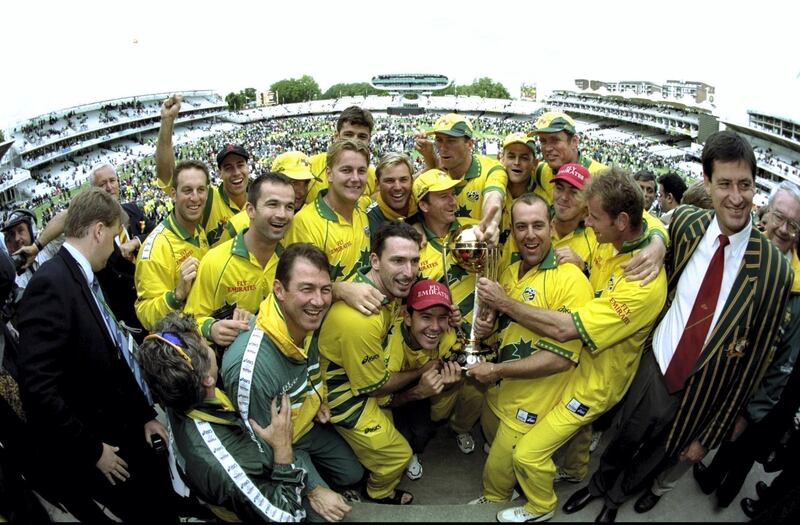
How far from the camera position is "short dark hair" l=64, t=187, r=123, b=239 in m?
3.20

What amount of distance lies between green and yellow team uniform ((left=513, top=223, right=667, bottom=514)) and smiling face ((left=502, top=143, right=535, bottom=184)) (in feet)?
5.24

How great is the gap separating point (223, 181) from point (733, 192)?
4321mm

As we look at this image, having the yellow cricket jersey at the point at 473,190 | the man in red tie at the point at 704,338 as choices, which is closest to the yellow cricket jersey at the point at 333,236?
the yellow cricket jersey at the point at 473,190

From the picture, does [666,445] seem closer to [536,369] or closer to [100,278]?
[536,369]

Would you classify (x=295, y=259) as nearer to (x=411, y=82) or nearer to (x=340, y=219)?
(x=340, y=219)

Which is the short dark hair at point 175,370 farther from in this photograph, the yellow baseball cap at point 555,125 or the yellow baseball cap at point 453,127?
the yellow baseball cap at point 555,125

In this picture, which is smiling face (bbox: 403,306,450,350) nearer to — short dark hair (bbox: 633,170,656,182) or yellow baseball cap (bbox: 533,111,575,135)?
yellow baseball cap (bbox: 533,111,575,135)

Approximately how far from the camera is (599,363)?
3.56 meters

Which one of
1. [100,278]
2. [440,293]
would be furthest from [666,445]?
[100,278]

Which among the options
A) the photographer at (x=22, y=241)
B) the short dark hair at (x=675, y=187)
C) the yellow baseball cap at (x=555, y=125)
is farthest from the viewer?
the short dark hair at (x=675, y=187)

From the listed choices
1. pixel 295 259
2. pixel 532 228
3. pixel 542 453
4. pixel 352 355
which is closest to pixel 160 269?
pixel 295 259

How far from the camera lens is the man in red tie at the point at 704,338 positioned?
297 centimetres

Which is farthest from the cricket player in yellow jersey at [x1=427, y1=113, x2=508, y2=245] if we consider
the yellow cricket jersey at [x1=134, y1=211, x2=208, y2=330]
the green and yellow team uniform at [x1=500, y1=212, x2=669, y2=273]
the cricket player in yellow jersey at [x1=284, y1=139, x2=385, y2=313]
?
the yellow cricket jersey at [x1=134, y1=211, x2=208, y2=330]

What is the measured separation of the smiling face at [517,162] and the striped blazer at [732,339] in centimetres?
183
